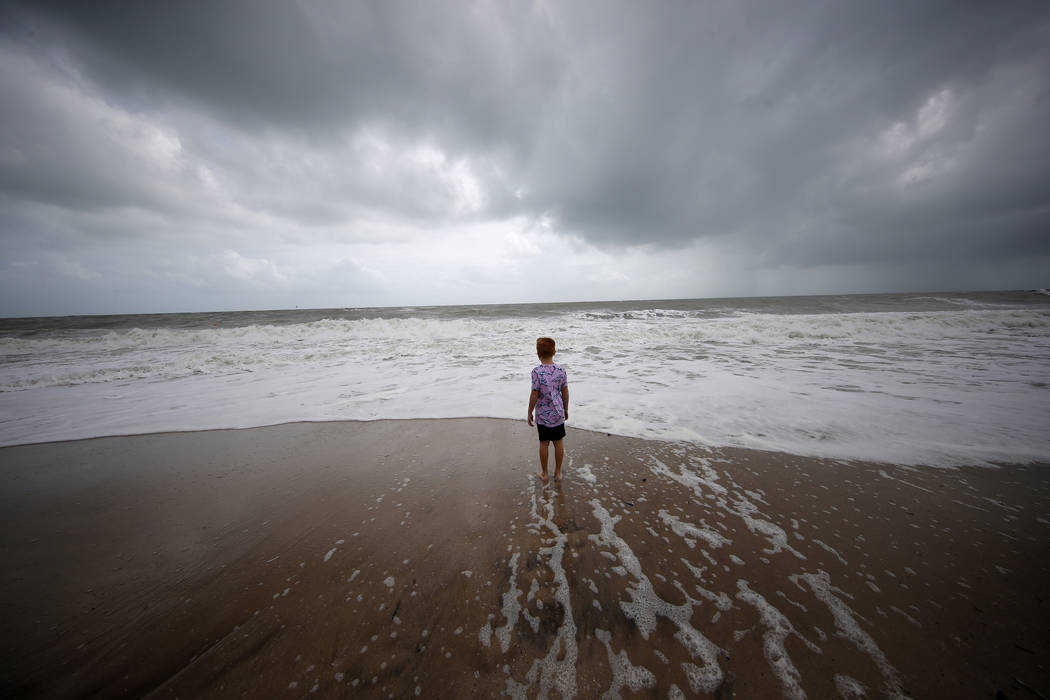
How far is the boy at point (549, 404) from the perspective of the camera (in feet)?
12.2

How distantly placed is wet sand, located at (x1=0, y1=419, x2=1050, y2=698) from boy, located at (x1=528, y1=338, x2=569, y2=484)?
1.13 ft

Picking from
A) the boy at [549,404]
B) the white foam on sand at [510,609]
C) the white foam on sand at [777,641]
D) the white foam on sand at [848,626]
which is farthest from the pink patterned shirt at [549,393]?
the white foam on sand at [848,626]

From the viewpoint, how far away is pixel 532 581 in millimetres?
2402

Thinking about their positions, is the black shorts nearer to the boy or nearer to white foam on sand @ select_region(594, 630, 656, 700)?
the boy

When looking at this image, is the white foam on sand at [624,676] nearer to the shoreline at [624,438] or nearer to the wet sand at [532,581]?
the wet sand at [532,581]

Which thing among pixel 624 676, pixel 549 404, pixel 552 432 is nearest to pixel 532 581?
pixel 624 676

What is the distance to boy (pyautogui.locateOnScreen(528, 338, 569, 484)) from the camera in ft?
12.2

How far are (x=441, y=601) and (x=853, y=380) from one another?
9.34 metres

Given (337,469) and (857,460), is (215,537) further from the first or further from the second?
(857,460)

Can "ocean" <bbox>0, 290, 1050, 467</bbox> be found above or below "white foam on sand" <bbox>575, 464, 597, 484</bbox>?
above

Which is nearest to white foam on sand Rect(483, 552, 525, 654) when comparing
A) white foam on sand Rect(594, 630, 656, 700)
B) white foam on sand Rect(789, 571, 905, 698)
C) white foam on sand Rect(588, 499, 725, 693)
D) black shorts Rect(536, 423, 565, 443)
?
white foam on sand Rect(594, 630, 656, 700)

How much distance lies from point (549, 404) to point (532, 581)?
1698 mm

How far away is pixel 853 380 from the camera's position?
7434 mm

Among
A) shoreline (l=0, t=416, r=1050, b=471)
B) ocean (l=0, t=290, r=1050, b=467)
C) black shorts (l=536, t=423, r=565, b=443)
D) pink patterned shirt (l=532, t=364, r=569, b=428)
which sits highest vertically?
pink patterned shirt (l=532, t=364, r=569, b=428)
